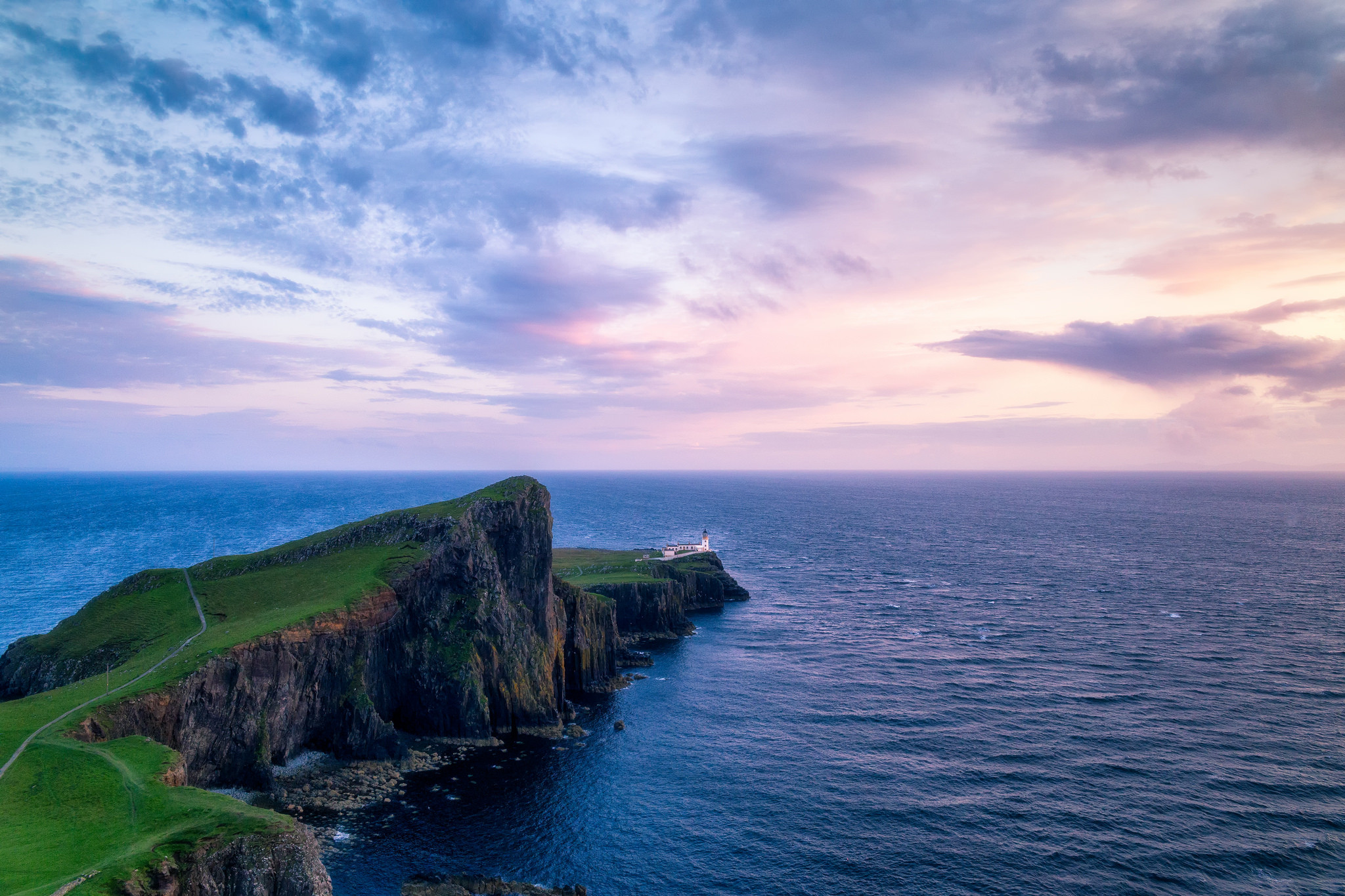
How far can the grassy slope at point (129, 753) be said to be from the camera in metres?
36.8

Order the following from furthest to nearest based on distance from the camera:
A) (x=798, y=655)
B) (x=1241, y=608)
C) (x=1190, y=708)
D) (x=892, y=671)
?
(x=1241, y=608) < (x=798, y=655) < (x=892, y=671) < (x=1190, y=708)

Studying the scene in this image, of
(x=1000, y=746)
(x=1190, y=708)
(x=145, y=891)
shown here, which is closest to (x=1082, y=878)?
(x=1000, y=746)

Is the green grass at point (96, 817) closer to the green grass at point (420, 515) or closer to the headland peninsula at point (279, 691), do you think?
the headland peninsula at point (279, 691)

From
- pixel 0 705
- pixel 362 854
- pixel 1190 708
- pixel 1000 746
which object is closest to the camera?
pixel 362 854

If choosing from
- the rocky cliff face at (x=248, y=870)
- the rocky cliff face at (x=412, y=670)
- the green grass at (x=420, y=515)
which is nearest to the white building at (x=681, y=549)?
the rocky cliff face at (x=412, y=670)

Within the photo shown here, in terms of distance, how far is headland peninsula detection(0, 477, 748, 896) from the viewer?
38.4 metres

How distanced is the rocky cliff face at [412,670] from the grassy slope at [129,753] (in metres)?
2.59

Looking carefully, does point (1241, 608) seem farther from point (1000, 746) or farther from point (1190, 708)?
point (1000, 746)

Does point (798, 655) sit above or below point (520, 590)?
below

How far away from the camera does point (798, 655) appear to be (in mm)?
99750

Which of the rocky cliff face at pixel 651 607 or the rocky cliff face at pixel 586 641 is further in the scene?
the rocky cliff face at pixel 651 607

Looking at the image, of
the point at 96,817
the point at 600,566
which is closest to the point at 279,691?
the point at 96,817

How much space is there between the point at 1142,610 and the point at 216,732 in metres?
137

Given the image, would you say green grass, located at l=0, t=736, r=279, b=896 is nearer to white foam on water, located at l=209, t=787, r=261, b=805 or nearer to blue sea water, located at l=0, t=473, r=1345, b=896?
white foam on water, located at l=209, t=787, r=261, b=805
